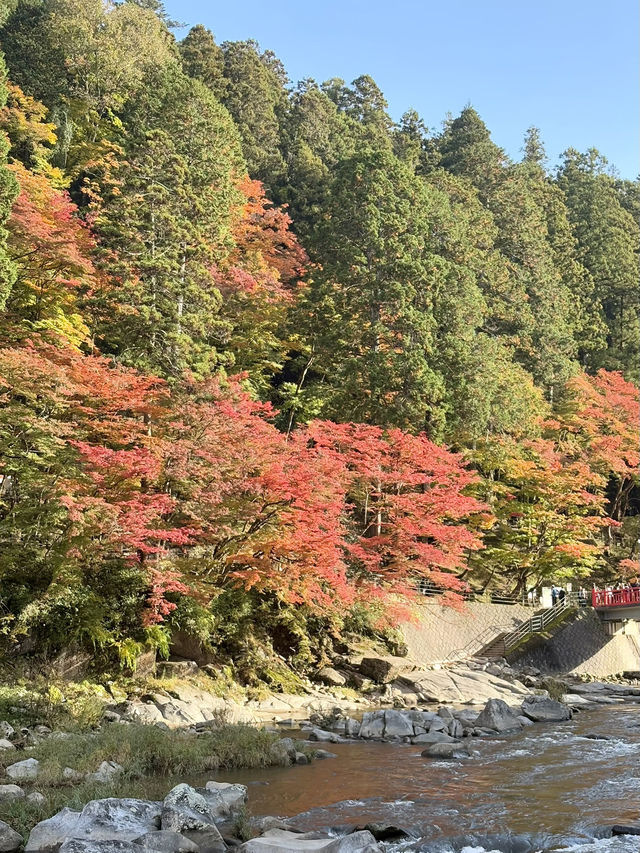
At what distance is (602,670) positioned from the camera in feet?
83.7

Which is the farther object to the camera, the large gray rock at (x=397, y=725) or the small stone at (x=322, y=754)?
the large gray rock at (x=397, y=725)

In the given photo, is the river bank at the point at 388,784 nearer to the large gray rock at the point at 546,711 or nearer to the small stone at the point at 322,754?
the small stone at the point at 322,754

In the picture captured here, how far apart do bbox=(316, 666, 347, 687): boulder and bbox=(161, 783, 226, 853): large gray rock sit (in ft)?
36.3

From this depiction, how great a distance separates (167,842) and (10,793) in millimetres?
2572

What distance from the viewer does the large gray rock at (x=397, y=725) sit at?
48.7 feet

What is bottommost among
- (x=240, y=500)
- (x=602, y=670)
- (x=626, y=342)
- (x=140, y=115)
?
(x=602, y=670)

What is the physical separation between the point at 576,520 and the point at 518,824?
20.1 metres

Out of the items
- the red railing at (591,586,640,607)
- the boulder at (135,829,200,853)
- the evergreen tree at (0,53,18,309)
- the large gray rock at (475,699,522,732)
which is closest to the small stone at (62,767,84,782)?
the boulder at (135,829,200,853)

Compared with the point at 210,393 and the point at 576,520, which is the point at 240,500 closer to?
the point at 210,393

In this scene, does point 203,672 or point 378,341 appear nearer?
point 203,672

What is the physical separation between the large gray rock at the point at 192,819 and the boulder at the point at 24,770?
2.16 metres

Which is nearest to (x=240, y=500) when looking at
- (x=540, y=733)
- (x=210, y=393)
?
(x=210, y=393)

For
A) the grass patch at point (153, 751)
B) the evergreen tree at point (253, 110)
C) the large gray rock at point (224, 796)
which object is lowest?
the grass patch at point (153, 751)

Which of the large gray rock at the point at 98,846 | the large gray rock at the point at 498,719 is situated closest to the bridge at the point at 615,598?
the large gray rock at the point at 498,719
